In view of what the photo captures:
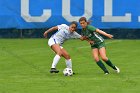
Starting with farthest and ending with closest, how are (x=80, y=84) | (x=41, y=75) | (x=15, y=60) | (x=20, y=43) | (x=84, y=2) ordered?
(x=84, y=2), (x=20, y=43), (x=15, y=60), (x=41, y=75), (x=80, y=84)

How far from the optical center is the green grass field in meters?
13.8

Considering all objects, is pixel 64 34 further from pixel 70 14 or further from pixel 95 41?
pixel 70 14

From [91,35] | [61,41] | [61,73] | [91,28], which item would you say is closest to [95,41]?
[91,35]

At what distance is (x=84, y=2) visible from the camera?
32719 mm

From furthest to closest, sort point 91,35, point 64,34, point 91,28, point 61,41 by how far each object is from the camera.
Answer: point 61,41
point 64,34
point 91,35
point 91,28

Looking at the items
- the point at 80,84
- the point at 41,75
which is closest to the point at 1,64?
the point at 41,75

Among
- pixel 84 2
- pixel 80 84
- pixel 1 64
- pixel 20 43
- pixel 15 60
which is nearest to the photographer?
pixel 80 84

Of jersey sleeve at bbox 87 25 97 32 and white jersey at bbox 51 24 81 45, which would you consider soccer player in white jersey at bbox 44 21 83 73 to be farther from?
jersey sleeve at bbox 87 25 97 32

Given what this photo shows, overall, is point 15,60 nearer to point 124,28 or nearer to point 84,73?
point 84,73

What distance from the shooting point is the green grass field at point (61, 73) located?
1375 centimetres

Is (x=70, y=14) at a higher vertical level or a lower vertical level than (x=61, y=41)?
lower

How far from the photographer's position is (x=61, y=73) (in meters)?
17.3

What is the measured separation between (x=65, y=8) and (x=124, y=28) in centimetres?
357

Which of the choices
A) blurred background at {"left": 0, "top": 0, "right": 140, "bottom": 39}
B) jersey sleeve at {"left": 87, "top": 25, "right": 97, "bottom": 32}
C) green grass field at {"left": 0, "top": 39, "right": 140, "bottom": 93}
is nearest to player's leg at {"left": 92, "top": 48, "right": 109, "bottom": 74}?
green grass field at {"left": 0, "top": 39, "right": 140, "bottom": 93}
